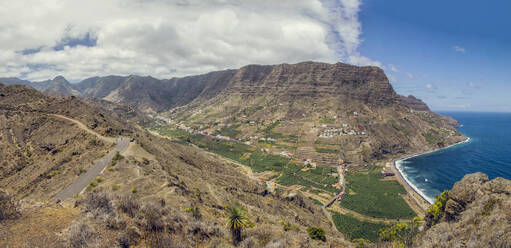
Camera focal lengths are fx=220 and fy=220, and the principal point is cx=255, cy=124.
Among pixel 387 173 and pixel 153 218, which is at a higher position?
pixel 153 218

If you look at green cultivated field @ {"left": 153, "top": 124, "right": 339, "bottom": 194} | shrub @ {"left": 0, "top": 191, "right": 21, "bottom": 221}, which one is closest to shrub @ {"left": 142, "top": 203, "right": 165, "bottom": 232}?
shrub @ {"left": 0, "top": 191, "right": 21, "bottom": 221}

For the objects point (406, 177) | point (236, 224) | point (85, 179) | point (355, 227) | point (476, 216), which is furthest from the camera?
point (406, 177)

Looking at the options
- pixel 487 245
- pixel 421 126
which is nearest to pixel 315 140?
pixel 421 126

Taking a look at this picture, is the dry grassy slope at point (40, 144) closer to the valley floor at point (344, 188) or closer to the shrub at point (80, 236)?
the shrub at point (80, 236)

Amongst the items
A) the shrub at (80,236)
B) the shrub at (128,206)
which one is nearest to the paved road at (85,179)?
the shrub at (128,206)

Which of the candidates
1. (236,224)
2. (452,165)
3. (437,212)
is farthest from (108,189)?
(452,165)

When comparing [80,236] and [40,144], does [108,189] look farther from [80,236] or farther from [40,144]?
[40,144]
